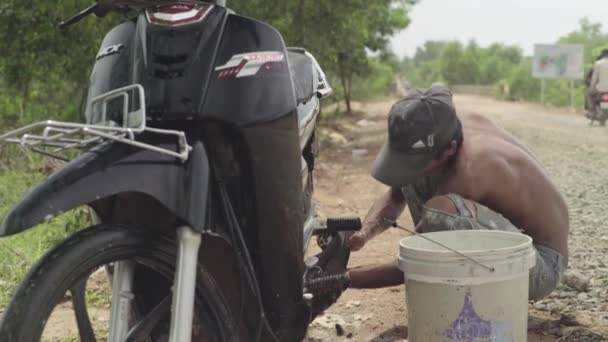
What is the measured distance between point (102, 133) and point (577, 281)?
2.93 m

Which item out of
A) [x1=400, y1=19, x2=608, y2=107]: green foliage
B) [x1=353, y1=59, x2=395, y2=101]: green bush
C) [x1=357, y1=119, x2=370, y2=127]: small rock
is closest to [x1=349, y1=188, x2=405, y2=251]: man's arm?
[x1=357, y1=119, x2=370, y2=127]: small rock

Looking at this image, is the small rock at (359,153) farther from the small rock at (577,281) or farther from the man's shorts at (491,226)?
the man's shorts at (491,226)

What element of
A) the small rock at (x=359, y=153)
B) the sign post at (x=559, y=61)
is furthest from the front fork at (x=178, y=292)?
A: the sign post at (x=559, y=61)

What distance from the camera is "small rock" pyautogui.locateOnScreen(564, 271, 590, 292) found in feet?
12.5

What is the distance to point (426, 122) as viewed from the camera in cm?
279

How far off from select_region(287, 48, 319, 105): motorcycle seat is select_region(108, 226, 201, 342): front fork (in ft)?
2.89

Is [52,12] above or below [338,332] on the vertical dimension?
above

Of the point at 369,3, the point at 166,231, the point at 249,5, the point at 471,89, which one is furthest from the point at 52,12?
the point at 471,89

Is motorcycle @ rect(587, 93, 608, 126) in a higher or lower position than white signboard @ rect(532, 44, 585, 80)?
lower

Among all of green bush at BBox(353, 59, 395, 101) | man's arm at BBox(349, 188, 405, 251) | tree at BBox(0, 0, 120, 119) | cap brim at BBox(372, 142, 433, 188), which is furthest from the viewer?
green bush at BBox(353, 59, 395, 101)

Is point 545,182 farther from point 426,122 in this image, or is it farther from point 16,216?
point 16,216

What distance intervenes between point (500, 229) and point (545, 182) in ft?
1.21

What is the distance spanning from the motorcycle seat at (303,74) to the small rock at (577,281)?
1919 millimetres

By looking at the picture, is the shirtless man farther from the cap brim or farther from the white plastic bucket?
the white plastic bucket
